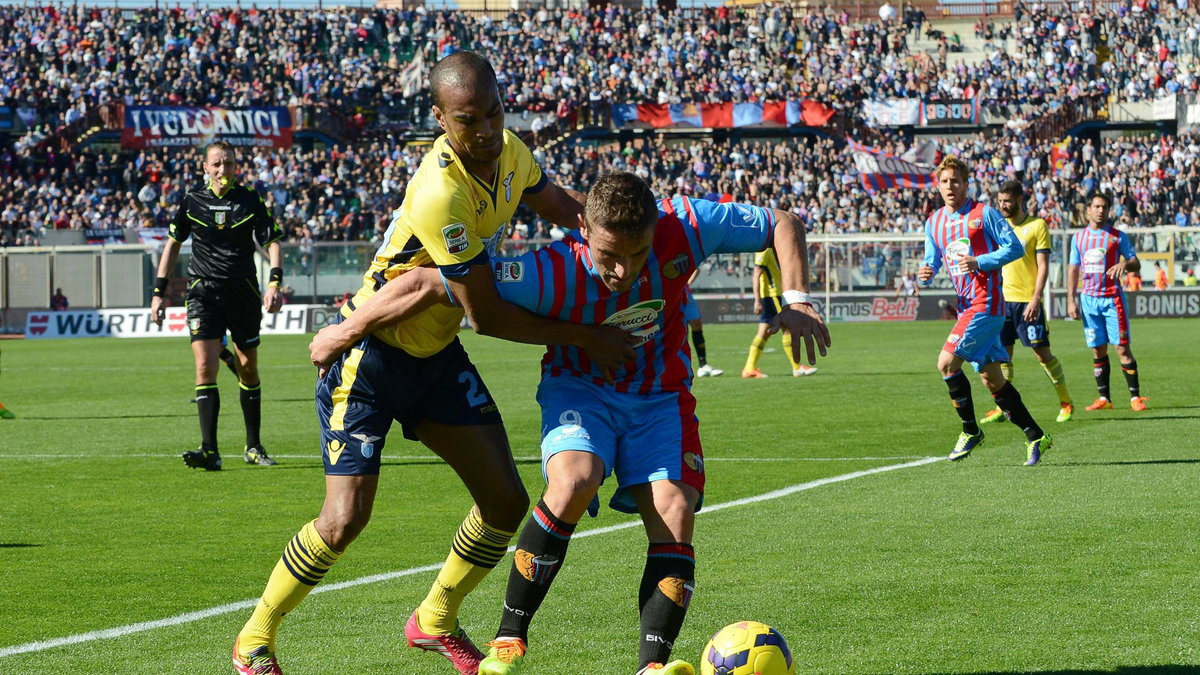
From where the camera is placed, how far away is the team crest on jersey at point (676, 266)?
5012mm

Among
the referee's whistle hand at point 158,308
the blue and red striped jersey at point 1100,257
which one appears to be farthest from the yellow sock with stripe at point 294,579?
the blue and red striped jersey at point 1100,257

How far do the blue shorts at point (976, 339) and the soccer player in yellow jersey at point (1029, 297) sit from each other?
2.84 m

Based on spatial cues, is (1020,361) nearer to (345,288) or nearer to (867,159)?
(345,288)

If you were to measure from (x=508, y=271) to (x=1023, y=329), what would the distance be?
1092cm

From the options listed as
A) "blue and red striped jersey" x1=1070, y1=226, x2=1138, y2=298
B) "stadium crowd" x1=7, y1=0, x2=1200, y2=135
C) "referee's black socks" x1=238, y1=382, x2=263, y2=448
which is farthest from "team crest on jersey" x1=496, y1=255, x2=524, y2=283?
"stadium crowd" x1=7, y1=0, x2=1200, y2=135

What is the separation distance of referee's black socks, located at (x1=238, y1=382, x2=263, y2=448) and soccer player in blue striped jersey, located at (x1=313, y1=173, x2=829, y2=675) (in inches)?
257

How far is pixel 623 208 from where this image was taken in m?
4.61

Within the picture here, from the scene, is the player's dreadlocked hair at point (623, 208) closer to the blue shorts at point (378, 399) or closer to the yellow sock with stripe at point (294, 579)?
the blue shorts at point (378, 399)

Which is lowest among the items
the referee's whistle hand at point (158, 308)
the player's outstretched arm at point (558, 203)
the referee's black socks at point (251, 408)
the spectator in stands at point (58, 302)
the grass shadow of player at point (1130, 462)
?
the spectator in stands at point (58, 302)

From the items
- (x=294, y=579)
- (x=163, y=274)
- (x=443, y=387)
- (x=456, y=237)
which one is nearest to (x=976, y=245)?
(x=163, y=274)

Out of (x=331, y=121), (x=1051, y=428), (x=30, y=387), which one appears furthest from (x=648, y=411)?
(x=331, y=121)

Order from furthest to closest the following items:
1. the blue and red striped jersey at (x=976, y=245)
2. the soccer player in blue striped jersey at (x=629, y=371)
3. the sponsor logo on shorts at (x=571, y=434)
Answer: the blue and red striped jersey at (x=976, y=245)
the sponsor logo on shorts at (x=571, y=434)
the soccer player in blue striped jersey at (x=629, y=371)

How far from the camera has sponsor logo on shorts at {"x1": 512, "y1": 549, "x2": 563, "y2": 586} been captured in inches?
192

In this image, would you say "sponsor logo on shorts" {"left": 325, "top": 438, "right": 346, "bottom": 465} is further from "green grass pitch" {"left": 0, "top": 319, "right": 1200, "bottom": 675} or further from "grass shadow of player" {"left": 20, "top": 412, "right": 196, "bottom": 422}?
"grass shadow of player" {"left": 20, "top": 412, "right": 196, "bottom": 422}
